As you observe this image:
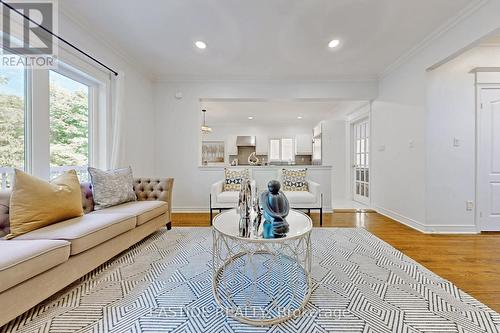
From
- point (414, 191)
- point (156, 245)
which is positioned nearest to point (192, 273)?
point (156, 245)

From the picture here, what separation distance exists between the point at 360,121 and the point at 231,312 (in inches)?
213

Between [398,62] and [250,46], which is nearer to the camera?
[250,46]

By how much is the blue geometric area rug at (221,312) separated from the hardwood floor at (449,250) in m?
0.20

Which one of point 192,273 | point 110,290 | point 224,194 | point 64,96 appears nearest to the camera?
point 110,290

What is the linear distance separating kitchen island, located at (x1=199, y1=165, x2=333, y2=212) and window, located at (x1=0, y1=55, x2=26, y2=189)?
103 inches

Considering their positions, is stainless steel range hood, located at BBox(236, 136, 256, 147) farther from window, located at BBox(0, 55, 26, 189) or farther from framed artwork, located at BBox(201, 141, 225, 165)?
window, located at BBox(0, 55, 26, 189)

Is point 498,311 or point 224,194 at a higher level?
point 224,194

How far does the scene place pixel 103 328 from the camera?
51.0 inches

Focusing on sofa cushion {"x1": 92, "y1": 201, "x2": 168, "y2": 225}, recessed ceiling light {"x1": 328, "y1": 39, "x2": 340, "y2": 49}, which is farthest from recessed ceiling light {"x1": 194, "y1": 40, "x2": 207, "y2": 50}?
sofa cushion {"x1": 92, "y1": 201, "x2": 168, "y2": 225}

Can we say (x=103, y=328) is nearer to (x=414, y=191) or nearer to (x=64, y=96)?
(x=64, y=96)

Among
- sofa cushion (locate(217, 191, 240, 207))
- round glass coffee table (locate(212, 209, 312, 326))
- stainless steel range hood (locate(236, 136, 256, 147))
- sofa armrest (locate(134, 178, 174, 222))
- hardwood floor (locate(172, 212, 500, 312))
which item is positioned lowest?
hardwood floor (locate(172, 212, 500, 312))

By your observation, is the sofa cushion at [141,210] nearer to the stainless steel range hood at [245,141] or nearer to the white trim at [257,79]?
the white trim at [257,79]

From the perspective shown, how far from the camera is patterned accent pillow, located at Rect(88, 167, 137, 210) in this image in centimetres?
249

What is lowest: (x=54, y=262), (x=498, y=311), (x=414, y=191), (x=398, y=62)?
(x=498, y=311)
